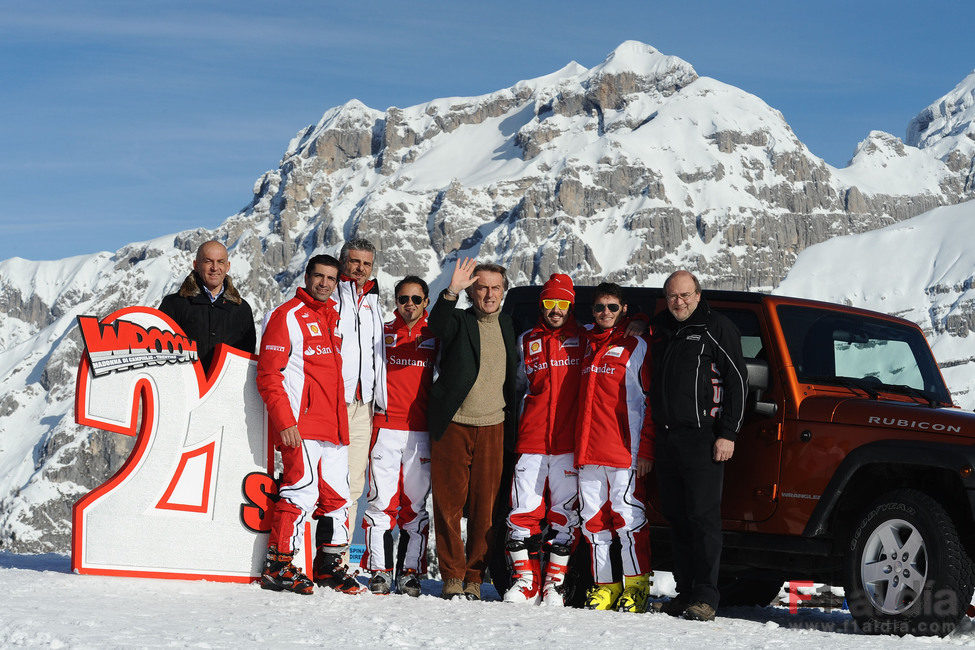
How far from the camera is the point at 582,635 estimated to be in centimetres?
516

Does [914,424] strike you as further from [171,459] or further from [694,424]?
[171,459]

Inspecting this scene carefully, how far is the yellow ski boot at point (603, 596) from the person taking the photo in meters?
6.39

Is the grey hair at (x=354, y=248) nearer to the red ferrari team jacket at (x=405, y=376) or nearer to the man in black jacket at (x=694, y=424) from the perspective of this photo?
the red ferrari team jacket at (x=405, y=376)

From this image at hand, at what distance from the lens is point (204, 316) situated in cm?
737

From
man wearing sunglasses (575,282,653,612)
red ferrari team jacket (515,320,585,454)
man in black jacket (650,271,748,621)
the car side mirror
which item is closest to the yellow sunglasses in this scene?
red ferrari team jacket (515,320,585,454)

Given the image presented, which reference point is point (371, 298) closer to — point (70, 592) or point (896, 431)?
point (70, 592)

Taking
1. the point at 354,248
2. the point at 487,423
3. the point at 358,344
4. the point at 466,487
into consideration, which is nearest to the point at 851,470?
the point at 487,423

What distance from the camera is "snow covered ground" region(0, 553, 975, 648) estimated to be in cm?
461

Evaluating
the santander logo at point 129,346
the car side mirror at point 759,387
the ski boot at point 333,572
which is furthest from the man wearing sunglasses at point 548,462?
the santander logo at point 129,346

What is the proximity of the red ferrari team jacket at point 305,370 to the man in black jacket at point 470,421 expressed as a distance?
26.3 inches

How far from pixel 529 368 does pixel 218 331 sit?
91.9 inches

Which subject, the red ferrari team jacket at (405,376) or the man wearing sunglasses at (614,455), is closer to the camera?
the man wearing sunglasses at (614,455)

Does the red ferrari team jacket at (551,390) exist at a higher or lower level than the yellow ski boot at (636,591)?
higher

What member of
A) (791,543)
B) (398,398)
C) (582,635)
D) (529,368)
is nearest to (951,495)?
(791,543)
